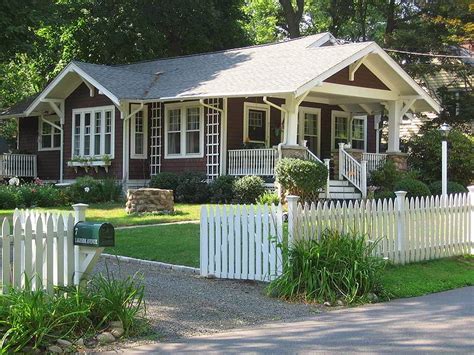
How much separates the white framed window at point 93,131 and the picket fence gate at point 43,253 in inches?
730

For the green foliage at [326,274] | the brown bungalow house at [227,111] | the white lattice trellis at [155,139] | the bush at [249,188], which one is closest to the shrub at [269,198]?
the bush at [249,188]

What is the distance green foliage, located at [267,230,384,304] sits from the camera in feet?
30.2

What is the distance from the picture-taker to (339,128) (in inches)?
1089

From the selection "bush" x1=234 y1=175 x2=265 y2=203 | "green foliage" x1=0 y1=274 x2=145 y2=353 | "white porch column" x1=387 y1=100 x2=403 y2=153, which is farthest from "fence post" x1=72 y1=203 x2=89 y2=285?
"white porch column" x1=387 y1=100 x2=403 y2=153

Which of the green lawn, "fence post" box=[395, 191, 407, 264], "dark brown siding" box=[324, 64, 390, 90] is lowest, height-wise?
the green lawn

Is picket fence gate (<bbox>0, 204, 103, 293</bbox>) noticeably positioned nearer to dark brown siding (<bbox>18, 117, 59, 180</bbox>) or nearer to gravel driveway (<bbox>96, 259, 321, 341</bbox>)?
gravel driveway (<bbox>96, 259, 321, 341</bbox>)

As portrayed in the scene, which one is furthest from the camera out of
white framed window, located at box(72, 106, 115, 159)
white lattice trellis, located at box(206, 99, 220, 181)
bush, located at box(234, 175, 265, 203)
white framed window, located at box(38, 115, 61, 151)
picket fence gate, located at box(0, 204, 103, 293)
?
white framed window, located at box(38, 115, 61, 151)

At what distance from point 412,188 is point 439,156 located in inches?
182

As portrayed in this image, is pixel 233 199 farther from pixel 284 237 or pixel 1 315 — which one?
pixel 1 315

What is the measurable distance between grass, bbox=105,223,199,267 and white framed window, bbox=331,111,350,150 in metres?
12.5

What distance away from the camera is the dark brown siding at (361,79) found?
22.8 meters

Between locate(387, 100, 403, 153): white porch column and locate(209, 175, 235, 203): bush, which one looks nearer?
locate(209, 175, 235, 203): bush

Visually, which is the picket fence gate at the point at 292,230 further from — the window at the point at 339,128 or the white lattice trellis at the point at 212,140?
the window at the point at 339,128

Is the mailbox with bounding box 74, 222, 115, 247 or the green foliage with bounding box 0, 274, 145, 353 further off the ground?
the mailbox with bounding box 74, 222, 115, 247
